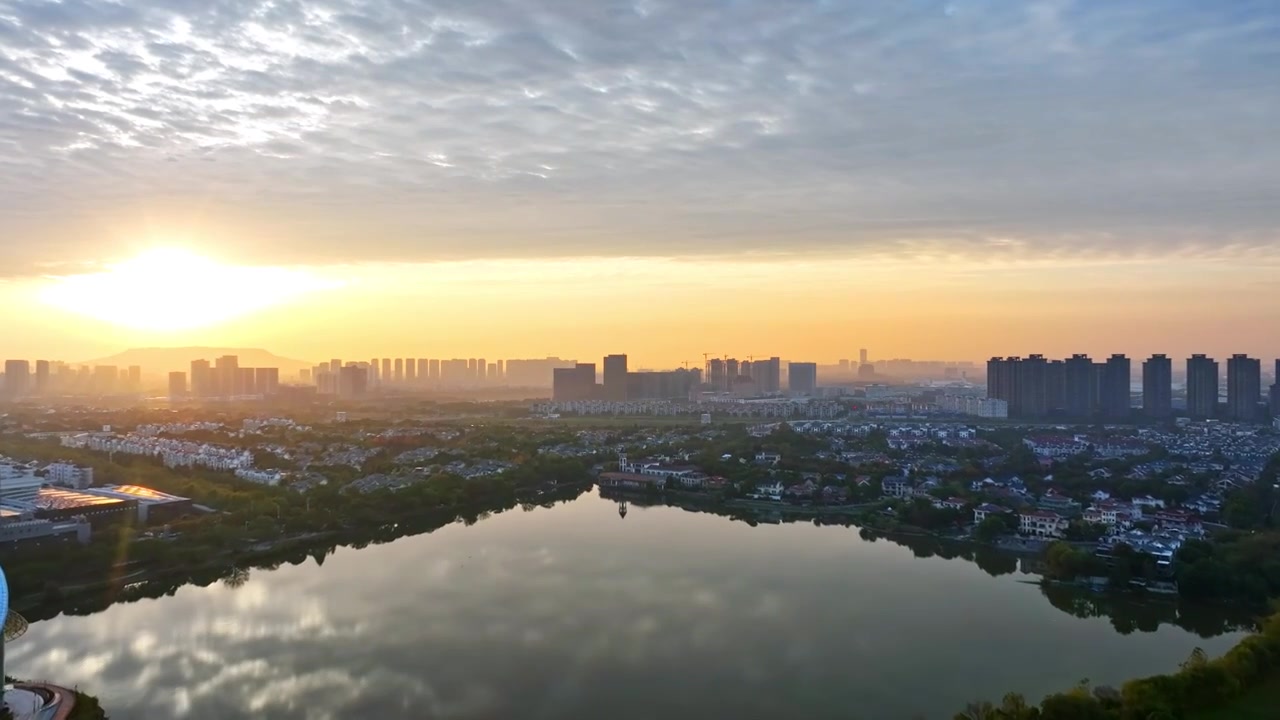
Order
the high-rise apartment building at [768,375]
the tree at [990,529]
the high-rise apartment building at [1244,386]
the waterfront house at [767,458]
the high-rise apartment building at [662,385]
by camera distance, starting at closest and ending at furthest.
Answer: the tree at [990,529], the waterfront house at [767,458], the high-rise apartment building at [1244,386], the high-rise apartment building at [662,385], the high-rise apartment building at [768,375]

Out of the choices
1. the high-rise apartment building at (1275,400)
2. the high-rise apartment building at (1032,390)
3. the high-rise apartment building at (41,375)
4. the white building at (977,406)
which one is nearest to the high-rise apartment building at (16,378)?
A: the high-rise apartment building at (41,375)

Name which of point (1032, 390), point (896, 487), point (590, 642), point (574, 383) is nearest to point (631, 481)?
point (896, 487)

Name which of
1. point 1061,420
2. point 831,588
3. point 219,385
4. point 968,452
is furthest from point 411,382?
point 831,588

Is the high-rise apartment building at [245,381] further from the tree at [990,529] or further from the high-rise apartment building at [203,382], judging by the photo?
the tree at [990,529]

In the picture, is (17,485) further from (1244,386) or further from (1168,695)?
(1244,386)

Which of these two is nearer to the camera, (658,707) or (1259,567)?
(658,707)

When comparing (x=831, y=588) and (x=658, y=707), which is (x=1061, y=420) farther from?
(x=658, y=707)
